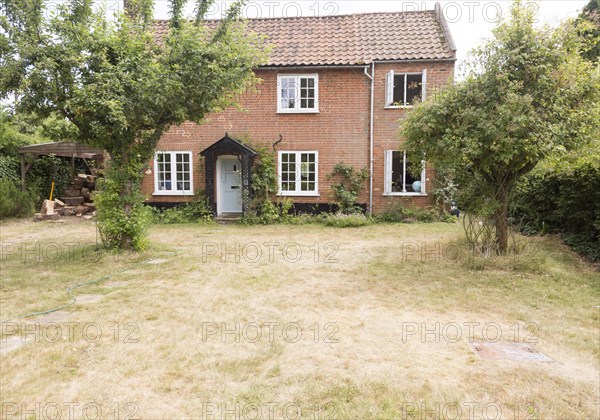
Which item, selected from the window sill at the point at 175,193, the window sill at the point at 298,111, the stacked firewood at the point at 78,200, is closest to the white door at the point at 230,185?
the window sill at the point at 175,193

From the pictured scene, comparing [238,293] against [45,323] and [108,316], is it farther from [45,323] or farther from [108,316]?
[45,323]

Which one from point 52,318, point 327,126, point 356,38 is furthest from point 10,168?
point 356,38

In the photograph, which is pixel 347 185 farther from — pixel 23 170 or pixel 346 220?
pixel 23 170

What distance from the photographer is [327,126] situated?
1468 centimetres

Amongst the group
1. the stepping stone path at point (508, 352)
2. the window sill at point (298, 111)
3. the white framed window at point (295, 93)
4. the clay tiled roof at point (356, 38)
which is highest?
the clay tiled roof at point (356, 38)

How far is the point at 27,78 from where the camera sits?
6488 millimetres

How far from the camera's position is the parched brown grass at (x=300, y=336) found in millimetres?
3002

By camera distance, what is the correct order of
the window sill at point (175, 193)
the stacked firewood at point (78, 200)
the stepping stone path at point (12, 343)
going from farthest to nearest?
1. the stacked firewood at point (78, 200)
2. the window sill at point (175, 193)
3. the stepping stone path at point (12, 343)

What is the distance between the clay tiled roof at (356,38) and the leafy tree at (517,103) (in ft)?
25.6

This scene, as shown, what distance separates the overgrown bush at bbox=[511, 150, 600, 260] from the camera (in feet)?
25.6

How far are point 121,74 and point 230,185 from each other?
28.4 ft

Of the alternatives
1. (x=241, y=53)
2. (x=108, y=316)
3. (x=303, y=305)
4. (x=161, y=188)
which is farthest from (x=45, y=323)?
(x=161, y=188)

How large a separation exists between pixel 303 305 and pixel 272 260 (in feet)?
9.38

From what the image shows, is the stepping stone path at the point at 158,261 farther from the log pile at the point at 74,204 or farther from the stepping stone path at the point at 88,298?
the log pile at the point at 74,204
